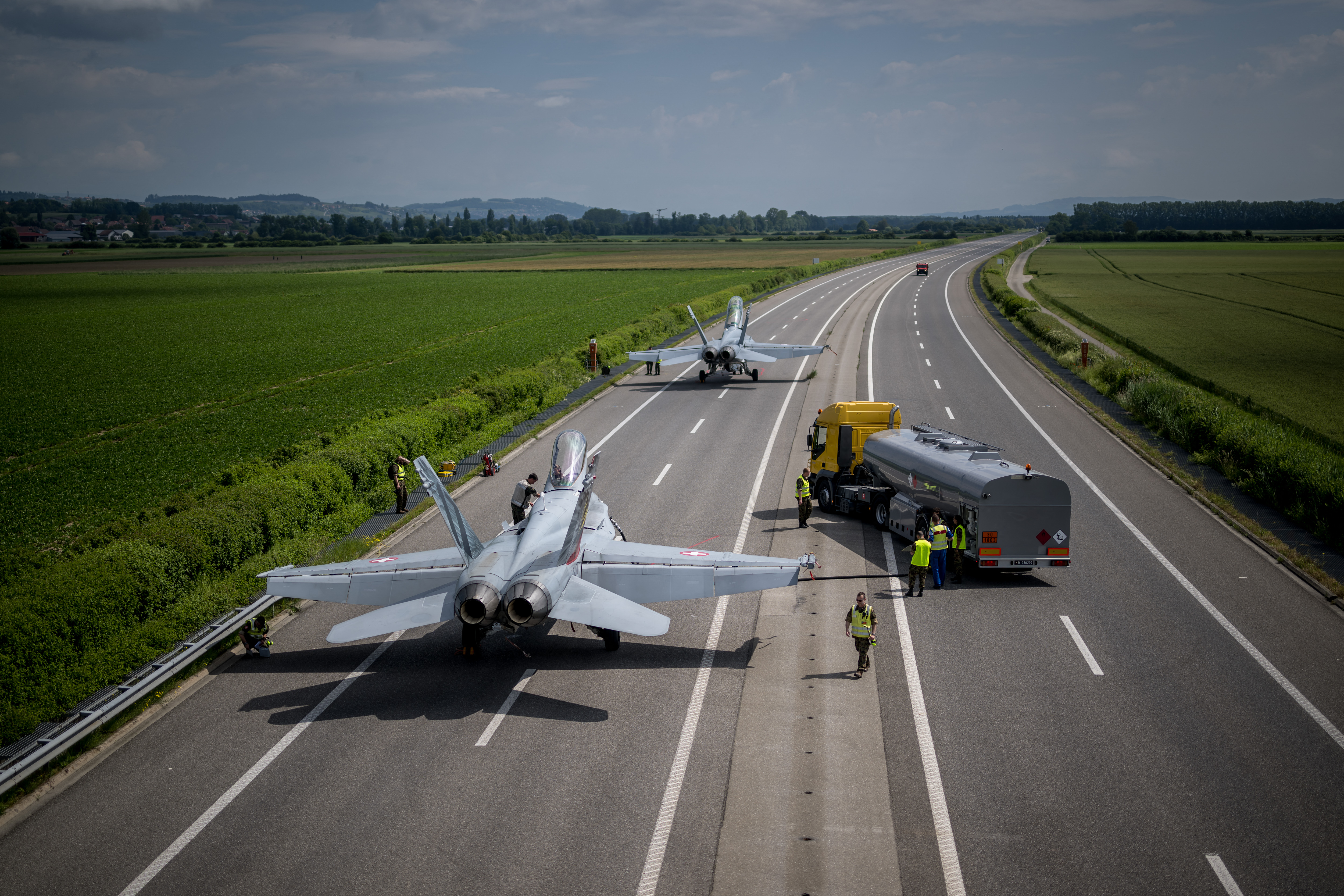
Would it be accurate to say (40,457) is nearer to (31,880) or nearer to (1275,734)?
(31,880)

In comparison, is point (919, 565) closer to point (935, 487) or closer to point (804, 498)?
point (935, 487)

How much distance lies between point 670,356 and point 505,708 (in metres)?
33.9

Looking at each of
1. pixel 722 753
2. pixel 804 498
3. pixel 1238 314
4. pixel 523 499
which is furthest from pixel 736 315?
pixel 1238 314

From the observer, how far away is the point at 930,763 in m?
13.2

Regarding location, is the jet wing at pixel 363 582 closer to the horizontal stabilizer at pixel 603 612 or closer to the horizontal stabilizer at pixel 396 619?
the horizontal stabilizer at pixel 396 619

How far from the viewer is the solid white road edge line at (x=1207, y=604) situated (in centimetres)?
1449

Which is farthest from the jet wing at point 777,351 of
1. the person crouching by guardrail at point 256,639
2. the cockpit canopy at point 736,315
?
the person crouching by guardrail at point 256,639

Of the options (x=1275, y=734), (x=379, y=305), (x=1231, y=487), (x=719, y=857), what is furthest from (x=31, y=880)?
(x=379, y=305)

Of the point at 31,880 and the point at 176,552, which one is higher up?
the point at 176,552

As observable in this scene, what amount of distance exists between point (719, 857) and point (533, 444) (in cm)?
2487

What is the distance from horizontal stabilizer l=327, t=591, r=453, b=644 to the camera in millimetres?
13797

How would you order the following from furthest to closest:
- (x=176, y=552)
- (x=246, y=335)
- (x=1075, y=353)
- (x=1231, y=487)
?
1. (x=246, y=335)
2. (x=1075, y=353)
3. (x=1231, y=487)
4. (x=176, y=552)

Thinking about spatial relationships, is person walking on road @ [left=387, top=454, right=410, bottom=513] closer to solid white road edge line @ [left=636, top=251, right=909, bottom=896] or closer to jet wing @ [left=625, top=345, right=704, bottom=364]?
solid white road edge line @ [left=636, top=251, right=909, bottom=896]

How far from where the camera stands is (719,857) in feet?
36.2
